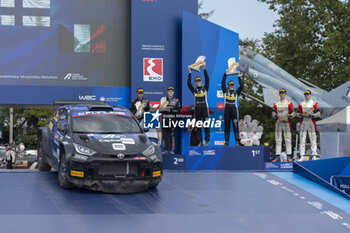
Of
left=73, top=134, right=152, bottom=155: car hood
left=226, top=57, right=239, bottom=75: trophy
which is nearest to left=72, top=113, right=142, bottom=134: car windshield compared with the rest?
left=73, top=134, right=152, bottom=155: car hood

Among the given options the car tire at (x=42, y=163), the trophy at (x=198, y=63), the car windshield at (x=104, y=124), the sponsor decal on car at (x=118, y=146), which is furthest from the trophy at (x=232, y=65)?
the sponsor decal on car at (x=118, y=146)

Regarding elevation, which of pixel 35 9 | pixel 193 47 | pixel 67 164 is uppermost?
pixel 35 9

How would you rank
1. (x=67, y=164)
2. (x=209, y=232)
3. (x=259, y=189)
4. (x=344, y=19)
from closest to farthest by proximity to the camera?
(x=209, y=232), (x=67, y=164), (x=259, y=189), (x=344, y=19)

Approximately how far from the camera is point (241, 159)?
15.4 m

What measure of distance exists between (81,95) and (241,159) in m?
7.86

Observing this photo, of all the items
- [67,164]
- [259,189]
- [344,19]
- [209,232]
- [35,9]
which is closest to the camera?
[209,232]

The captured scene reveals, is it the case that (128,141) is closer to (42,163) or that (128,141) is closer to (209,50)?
(42,163)

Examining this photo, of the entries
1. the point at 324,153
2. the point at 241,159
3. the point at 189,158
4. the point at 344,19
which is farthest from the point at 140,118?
the point at 344,19

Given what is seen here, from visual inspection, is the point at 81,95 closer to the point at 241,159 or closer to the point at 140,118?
the point at 140,118

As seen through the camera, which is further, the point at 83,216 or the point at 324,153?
the point at 324,153

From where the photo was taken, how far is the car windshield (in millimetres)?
8898

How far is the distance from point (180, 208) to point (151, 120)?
9163mm

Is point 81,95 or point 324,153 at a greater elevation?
point 81,95

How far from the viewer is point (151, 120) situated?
52.4 ft
